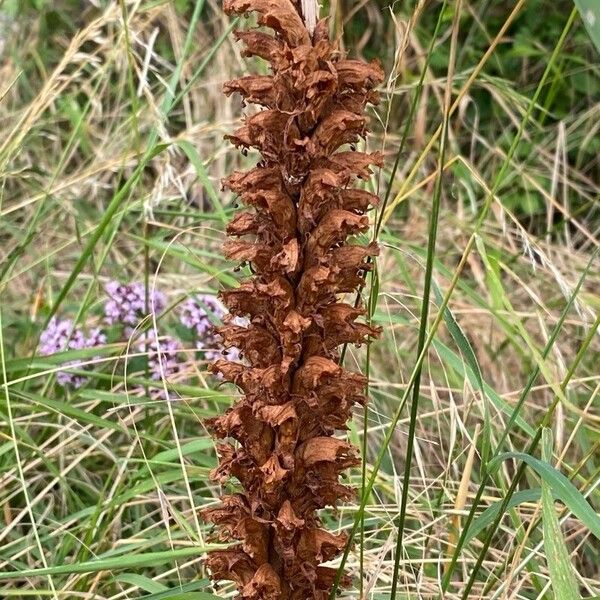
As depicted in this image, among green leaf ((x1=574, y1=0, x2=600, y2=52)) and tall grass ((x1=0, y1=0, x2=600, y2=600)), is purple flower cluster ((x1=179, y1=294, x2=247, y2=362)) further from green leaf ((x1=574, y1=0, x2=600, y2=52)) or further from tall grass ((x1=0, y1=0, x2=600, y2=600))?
green leaf ((x1=574, y1=0, x2=600, y2=52))

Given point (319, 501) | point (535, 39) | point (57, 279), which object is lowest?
point (57, 279)

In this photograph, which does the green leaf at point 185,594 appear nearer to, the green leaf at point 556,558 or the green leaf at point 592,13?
the green leaf at point 556,558

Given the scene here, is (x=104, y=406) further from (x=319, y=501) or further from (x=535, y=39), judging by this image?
(x=535, y=39)

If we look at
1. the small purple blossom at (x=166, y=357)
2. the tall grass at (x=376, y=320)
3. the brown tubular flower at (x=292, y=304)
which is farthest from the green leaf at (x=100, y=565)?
the small purple blossom at (x=166, y=357)

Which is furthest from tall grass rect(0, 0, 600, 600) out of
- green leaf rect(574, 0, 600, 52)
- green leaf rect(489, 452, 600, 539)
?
green leaf rect(574, 0, 600, 52)

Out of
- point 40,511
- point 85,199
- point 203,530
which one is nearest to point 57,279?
point 85,199

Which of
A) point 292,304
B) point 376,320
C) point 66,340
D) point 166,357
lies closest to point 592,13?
point 292,304
